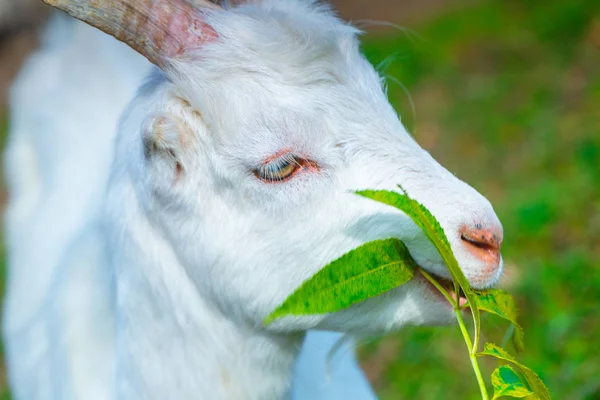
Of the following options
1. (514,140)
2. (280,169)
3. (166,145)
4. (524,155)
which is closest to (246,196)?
(280,169)

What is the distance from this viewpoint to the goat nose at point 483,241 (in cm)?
209

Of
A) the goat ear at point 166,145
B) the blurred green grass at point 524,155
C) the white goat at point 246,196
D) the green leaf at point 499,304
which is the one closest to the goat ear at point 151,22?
the white goat at point 246,196

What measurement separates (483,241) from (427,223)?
1.16 ft

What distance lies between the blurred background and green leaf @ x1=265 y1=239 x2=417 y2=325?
631mm

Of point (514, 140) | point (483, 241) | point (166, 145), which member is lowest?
point (514, 140)

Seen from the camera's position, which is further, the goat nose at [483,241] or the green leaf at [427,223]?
the goat nose at [483,241]

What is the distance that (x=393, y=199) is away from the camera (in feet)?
6.18

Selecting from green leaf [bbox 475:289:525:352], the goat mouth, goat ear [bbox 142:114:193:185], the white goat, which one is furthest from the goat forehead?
green leaf [bbox 475:289:525:352]

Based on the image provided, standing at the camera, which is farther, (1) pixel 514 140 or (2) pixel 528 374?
(1) pixel 514 140

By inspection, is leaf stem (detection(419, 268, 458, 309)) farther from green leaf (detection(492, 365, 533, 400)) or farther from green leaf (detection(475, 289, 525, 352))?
green leaf (detection(492, 365, 533, 400))

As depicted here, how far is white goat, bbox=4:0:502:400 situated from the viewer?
7.29ft

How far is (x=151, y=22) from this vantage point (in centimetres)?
223

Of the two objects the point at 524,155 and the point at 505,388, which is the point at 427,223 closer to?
the point at 505,388

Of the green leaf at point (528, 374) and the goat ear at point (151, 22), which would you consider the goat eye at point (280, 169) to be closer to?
the goat ear at point (151, 22)
